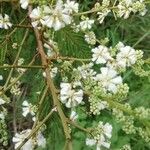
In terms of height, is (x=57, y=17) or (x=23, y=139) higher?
(x=57, y=17)

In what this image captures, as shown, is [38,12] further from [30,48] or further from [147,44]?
[147,44]

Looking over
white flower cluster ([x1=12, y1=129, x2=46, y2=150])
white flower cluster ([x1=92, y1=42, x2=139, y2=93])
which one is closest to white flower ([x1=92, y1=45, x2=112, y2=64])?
white flower cluster ([x1=92, y1=42, x2=139, y2=93])

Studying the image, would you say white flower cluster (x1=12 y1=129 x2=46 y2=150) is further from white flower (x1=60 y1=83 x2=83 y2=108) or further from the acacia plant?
white flower (x1=60 y1=83 x2=83 y2=108)

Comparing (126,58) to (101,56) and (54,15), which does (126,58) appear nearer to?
(101,56)

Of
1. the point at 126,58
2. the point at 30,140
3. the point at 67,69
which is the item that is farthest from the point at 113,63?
the point at 30,140

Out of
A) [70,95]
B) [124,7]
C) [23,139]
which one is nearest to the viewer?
[70,95]

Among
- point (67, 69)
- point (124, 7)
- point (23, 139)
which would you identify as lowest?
point (23, 139)

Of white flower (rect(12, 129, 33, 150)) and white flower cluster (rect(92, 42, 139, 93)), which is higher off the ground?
white flower cluster (rect(92, 42, 139, 93))
